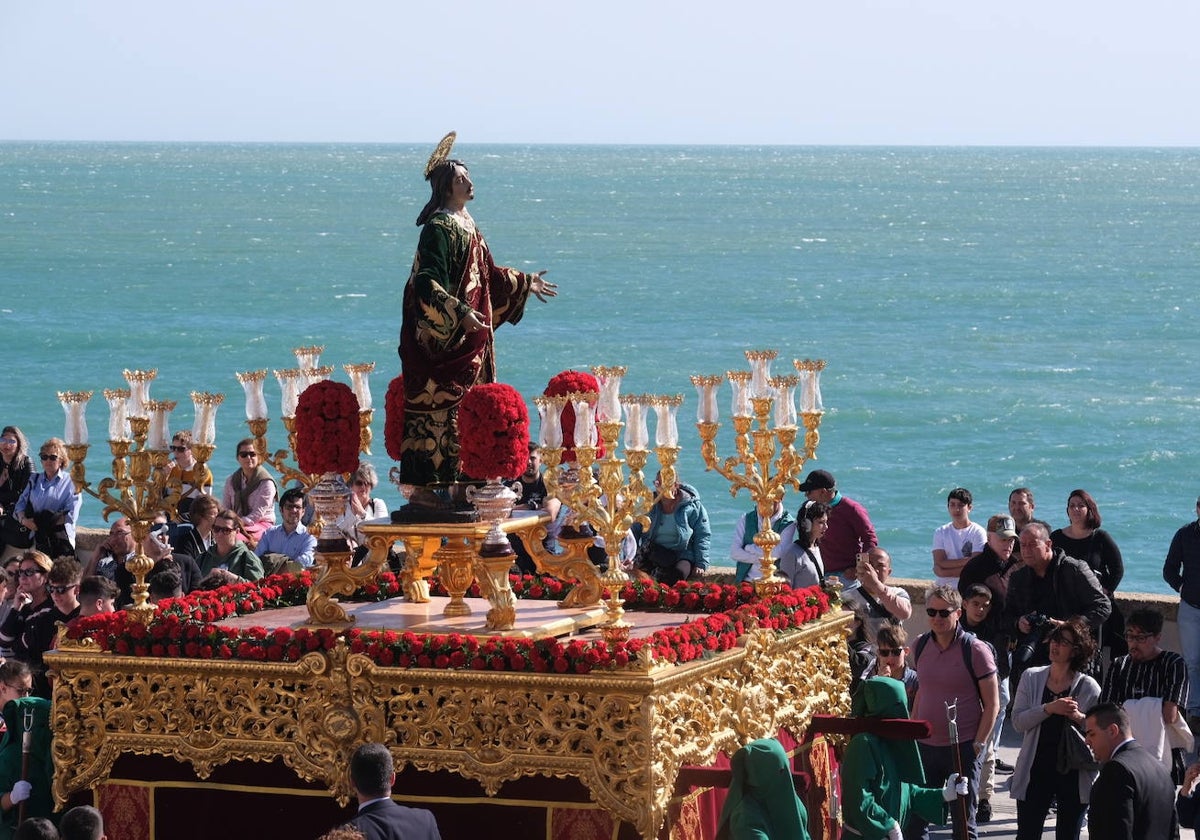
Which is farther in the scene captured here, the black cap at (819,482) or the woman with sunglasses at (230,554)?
the black cap at (819,482)

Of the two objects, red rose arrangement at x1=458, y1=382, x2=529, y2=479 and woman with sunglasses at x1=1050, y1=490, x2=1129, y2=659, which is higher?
red rose arrangement at x1=458, y1=382, x2=529, y2=479

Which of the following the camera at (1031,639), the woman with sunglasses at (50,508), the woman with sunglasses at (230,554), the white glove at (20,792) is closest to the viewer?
the white glove at (20,792)

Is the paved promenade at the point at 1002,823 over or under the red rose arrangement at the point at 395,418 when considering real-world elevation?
under

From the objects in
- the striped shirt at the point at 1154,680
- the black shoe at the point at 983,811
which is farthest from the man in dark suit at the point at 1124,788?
the black shoe at the point at 983,811

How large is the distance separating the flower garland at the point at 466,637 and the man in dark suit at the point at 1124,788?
2110 mm

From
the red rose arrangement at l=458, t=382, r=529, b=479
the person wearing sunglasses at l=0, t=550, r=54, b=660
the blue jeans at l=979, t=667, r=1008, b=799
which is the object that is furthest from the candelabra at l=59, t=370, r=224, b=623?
the blue jeans at l=979, t=667, r=1008, b=799

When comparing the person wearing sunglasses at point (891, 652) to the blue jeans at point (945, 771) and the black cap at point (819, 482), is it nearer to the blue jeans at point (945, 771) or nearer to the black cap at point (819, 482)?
the blue jeans at point (945, 771)

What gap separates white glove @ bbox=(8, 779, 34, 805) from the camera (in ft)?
40.8

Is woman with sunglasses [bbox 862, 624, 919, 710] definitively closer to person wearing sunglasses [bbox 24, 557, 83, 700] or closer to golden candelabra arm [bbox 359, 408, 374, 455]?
golden candelabra arm [bbox 359, 408, 374, 455]

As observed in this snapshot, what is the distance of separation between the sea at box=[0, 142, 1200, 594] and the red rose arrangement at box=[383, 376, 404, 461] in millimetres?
9736

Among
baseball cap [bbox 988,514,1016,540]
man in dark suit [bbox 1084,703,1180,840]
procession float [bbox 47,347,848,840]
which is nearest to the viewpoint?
man in dark suit [bbox 1084,703,1180,840]

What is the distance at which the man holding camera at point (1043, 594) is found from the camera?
15094mm

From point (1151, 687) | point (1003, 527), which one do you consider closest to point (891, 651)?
point (1151, 687)

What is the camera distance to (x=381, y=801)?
34.2ft
